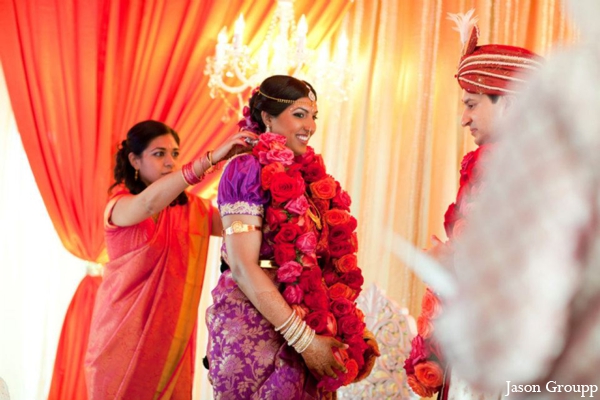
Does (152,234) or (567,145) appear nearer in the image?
(567,145)

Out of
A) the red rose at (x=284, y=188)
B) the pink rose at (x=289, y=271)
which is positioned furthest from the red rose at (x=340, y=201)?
the pink rose at (x=289, y=271)

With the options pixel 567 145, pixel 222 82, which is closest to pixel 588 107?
pixel 567 145

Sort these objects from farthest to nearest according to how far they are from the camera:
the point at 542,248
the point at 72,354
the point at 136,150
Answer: the point at 72,354
the point at 136,150
the point at 542,248

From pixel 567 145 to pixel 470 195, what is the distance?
1558mm

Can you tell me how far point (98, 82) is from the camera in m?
4.50

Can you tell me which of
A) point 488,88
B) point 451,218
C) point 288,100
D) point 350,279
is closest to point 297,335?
point 350,279

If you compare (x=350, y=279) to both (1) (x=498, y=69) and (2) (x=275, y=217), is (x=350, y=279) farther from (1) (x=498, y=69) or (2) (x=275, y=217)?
(1) (x=498, y=69)

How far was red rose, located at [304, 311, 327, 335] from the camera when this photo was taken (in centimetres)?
227

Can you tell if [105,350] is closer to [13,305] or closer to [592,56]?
[13,305]

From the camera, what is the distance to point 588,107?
2.00ft

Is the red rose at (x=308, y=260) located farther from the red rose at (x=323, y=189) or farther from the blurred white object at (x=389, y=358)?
the blurred white object at (x=389, y=358)

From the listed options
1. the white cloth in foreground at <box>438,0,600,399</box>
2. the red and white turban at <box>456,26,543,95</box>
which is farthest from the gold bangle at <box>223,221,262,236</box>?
the white cloth in foreground at <box>438,0,600,399</box>

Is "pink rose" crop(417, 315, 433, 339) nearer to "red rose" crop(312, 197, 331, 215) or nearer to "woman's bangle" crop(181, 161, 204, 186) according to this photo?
"red rose" crop(312, 197, 331, 215)

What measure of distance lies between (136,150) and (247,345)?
147 cm
